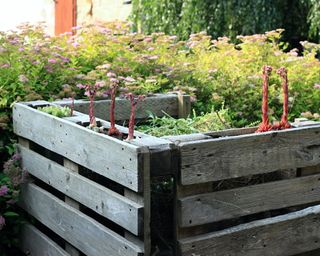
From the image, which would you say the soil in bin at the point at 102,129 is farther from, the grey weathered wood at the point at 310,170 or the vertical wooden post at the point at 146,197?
the grey weathered wood at the point at 310,170

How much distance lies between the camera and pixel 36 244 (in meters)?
3.64

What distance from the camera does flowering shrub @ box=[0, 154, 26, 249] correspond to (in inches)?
145

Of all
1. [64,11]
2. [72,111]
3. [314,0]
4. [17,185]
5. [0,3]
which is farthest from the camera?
[0,3]

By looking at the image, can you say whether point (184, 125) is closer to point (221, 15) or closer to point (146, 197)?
point (146, 197)

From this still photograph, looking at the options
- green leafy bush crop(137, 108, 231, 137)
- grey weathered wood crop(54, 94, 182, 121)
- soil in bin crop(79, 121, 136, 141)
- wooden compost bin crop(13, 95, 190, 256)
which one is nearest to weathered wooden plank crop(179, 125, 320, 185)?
wooden compost bin crop(13, 95, 190, 256)

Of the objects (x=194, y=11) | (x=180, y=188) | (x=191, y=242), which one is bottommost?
(x=191, y=242)

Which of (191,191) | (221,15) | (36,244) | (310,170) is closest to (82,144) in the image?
(191,191)

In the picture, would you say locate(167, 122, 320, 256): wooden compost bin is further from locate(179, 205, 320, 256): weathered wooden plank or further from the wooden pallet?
the wooden pallet

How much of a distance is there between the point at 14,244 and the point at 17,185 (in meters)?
0.34

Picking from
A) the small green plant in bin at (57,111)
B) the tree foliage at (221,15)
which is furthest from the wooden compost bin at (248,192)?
the tree foliage at (221,15)

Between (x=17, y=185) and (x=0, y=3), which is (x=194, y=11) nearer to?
(x=0, y=3)

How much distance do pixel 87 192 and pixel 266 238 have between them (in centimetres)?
79

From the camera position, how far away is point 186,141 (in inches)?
112

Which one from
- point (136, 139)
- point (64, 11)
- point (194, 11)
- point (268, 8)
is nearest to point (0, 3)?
point (64, 11)
